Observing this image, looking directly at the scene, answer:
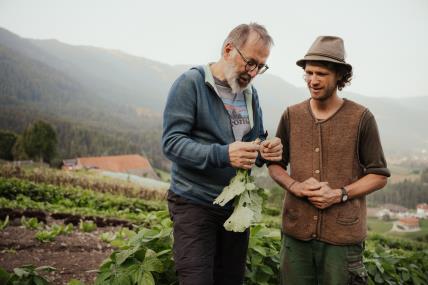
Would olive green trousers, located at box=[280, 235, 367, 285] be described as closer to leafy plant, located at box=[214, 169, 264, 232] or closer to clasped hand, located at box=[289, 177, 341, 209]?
clasped hand, located at box=[289, 177, 341, 209]

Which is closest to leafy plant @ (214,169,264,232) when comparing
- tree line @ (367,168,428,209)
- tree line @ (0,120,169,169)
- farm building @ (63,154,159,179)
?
tree line @ (0,120,169,169)

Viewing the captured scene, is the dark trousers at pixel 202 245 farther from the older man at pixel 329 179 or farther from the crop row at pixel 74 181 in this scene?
the crop row at pixel 74 181

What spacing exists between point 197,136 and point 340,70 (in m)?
1.13

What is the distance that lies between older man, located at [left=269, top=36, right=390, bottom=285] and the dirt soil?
2.80 m

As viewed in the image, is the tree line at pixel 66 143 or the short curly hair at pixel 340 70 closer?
the short curly hair at pixel 340 70

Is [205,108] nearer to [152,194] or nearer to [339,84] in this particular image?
[339,84]

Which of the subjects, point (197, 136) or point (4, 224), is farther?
point (4, 224)

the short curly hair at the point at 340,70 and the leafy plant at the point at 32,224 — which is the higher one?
the short curly hair at the point at 340,70

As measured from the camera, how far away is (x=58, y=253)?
208 inches

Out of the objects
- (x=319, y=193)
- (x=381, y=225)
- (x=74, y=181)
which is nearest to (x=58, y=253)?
(x=319, y=193)

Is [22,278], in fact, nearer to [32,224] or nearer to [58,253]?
[58,253]

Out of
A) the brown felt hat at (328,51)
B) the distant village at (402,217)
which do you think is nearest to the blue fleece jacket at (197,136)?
the brown felt hat at (328,51)

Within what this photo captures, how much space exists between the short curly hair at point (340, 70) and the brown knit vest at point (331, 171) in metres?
0.21

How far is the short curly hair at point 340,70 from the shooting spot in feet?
8.34
